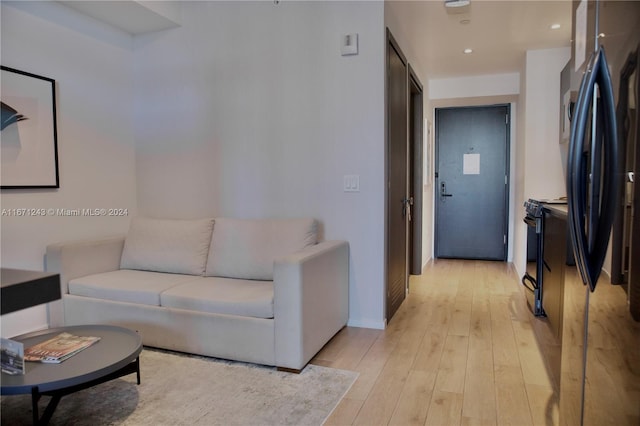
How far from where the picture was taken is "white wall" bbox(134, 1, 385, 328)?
3.10m

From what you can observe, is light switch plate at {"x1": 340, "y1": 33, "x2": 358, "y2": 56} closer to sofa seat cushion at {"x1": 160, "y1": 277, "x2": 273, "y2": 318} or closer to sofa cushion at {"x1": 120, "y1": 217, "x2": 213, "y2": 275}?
sofa cushion at {"x1": 120, "y1": 217, "x2": 213, "y2": 275}

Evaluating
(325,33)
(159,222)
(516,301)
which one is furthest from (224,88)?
(516,301)

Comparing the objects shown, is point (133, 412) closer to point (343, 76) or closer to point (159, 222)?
point (159, 222)

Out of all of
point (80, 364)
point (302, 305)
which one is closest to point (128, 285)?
point (80, 364)

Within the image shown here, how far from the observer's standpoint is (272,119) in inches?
131

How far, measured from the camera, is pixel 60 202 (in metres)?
3.26

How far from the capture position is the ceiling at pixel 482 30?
336 cm

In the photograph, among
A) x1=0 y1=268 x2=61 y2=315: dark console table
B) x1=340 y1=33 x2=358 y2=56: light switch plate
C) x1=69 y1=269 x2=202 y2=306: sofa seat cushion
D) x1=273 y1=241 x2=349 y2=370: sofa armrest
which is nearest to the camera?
x1=0 y1=268 x2=61 y2=315: dark console table

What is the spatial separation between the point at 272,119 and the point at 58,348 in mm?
2063

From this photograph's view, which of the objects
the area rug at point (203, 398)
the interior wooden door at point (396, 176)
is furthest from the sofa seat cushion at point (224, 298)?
the interior wooden door at point (396, 176)

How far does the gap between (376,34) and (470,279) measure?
9.86ft

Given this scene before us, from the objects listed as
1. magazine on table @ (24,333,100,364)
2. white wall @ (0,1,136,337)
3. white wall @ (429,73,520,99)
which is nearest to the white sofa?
white wall @ (0,1,136,337)

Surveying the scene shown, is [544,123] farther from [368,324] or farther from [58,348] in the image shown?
[58,348]

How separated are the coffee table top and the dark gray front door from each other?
5.00 meters
